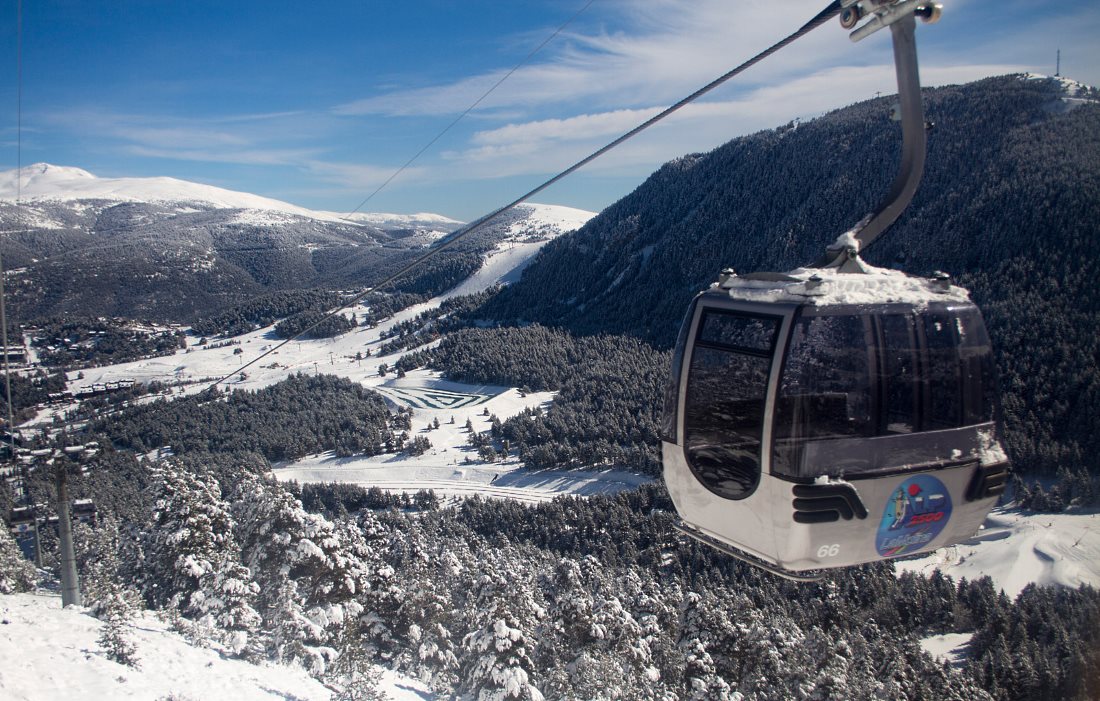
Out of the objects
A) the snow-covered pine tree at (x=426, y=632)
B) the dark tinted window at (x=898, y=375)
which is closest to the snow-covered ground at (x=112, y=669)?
the snow-covered pine tree at (x=426, y=632)

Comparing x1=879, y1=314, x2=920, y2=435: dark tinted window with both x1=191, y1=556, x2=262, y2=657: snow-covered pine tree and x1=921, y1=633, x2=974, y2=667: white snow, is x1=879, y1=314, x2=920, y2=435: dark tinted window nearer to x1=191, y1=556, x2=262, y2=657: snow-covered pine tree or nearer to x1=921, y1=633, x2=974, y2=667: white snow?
x1=191, y1=556, x2=262, y2=657: snow-covered pine tree

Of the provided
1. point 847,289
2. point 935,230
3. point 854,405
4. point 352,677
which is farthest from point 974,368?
point 935,230

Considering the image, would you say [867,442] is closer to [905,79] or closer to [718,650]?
[905,79]

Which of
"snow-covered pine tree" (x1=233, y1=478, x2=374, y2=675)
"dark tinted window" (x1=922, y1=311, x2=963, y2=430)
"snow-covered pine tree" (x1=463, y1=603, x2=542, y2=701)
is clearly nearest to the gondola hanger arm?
"dark tinted window" (x1=922, y1=311, x2=963, y2=430)

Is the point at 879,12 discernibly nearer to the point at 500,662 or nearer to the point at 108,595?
the point at 500,662

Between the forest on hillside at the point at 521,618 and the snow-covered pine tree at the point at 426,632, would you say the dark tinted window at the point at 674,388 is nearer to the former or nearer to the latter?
the forest on hillside at the point at 521,618

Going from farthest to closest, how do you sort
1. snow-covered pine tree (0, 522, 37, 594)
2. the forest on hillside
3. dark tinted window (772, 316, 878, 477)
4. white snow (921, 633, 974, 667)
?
white snow (921, 633, 974, 667)
snow-covered pine tree (0, 522, 37, 594)
the forest on hillside
dark tinted window (772, 316, 878, 477)
